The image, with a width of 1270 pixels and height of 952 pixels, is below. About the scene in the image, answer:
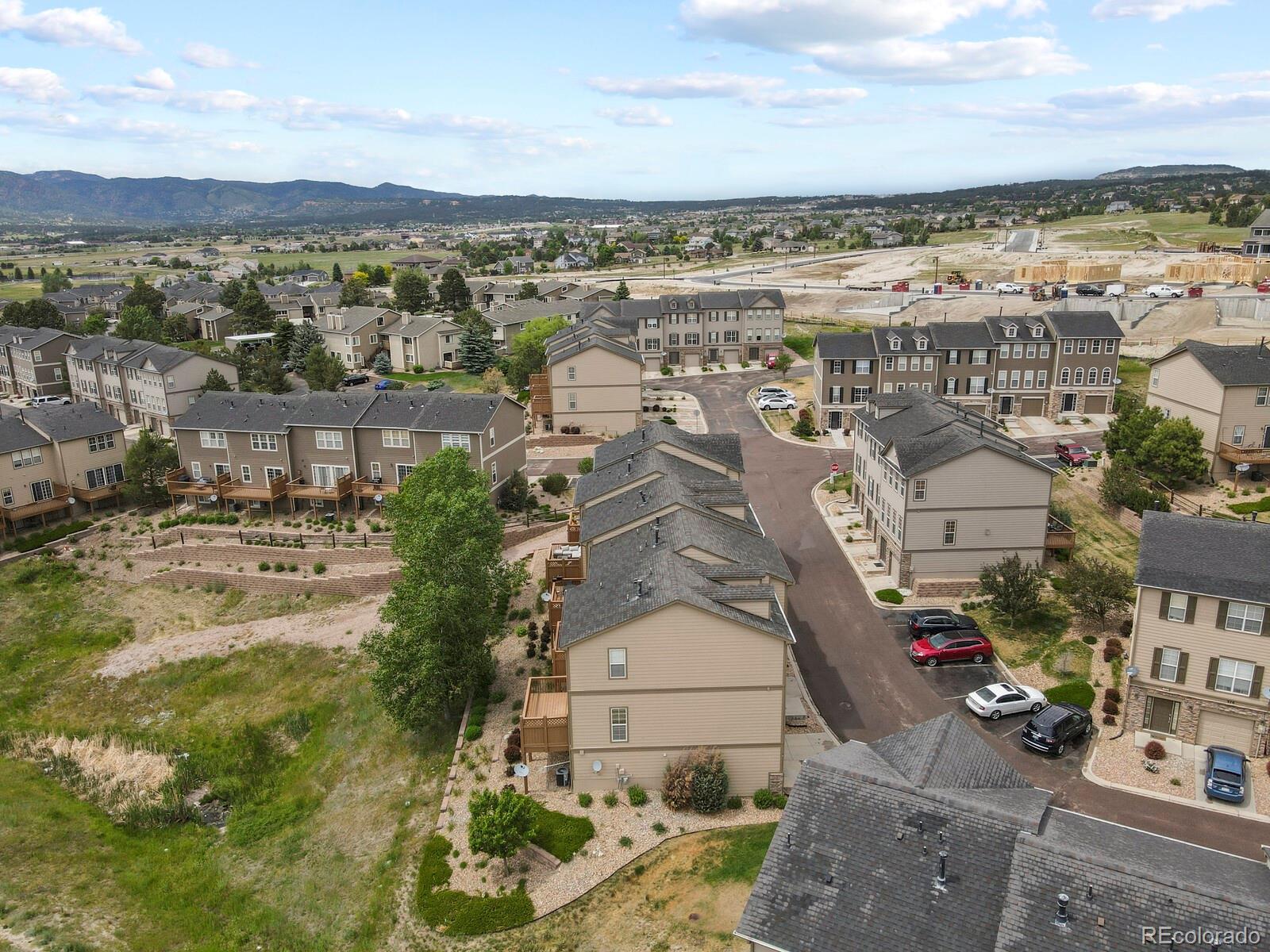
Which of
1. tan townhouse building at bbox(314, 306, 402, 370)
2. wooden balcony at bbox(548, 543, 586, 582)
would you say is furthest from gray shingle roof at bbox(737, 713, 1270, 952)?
tan townhouse building at bbox(314, 306, 402, 370)

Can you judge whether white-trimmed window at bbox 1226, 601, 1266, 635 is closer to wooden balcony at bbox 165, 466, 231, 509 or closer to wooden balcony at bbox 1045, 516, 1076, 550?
wooden balcony at bbox 1045, 516, 1076, 550

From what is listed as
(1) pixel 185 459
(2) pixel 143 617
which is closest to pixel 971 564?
(2) pixel 143 617

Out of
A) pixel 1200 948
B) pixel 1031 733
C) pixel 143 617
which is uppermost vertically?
pixel 1200 948

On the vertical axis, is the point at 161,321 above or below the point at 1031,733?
above

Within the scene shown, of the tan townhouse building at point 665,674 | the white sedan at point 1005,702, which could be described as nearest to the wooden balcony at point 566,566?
the tan townhouse building at point 665,674

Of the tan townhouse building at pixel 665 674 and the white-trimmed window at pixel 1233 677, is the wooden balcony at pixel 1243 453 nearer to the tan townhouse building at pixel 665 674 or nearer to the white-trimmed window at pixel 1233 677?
the white-trimmed window at pixel 1233 677

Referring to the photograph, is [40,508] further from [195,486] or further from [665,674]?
[665,674]

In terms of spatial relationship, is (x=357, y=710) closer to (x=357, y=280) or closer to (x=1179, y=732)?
(x=1179, y=732)
